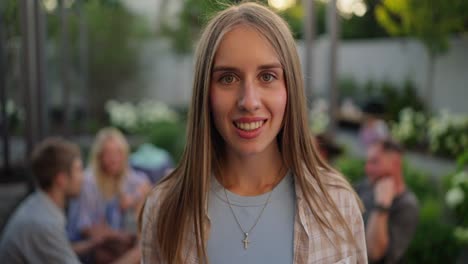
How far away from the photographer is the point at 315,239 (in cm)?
114

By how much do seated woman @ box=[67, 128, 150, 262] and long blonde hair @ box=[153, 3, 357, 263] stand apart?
7.52 feet

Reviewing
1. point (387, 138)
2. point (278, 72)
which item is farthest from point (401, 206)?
point (278, 72)

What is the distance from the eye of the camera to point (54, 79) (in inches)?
481

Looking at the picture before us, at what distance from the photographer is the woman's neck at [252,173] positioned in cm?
121

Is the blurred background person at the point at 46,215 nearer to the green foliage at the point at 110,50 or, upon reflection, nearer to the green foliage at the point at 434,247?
the green foliage at the point at 434,247

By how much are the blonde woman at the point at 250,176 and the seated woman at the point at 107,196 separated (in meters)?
2.30

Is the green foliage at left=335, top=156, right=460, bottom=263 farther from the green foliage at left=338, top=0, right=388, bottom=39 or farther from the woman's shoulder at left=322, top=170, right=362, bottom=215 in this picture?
the green foliage at left=338, top=0, right=388, bottom=39

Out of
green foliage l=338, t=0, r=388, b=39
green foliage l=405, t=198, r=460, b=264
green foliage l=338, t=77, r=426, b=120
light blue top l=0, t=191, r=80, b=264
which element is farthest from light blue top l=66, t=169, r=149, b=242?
green foliage l=338, t=0, r=388, b=39

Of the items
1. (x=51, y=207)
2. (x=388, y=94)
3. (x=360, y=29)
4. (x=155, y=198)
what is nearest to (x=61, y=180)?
(x=51, y=207)

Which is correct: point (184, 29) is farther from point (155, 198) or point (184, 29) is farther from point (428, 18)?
point (155, 198)

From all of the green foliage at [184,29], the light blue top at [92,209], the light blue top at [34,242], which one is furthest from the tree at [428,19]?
the light blue top at [34,242]

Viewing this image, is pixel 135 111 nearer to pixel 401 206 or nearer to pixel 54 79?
pixel 54 79

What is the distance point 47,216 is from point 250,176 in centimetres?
150

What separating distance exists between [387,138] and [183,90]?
11168 millimetres
